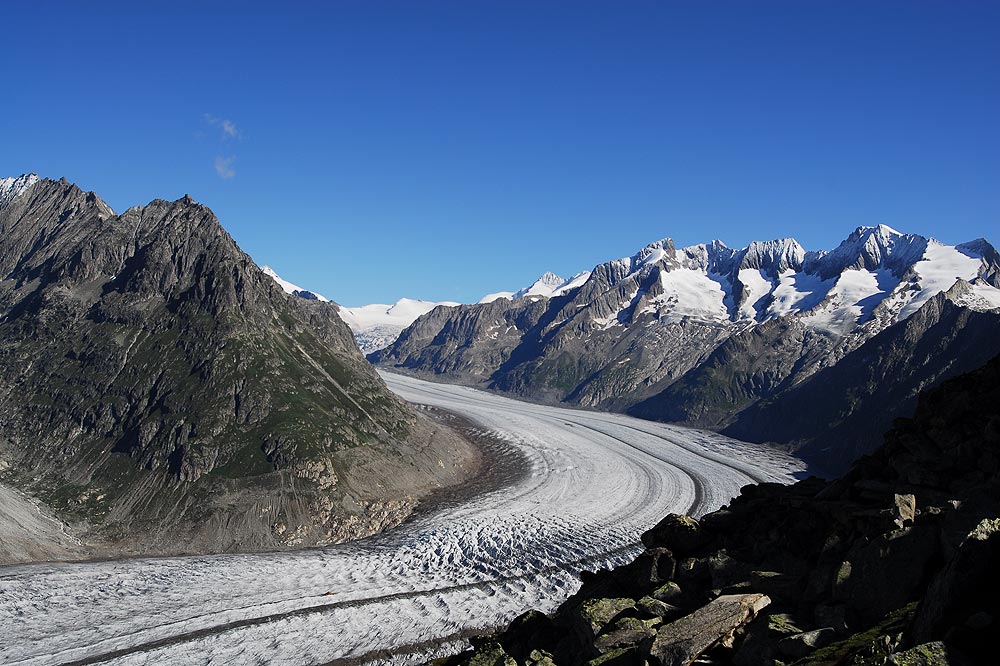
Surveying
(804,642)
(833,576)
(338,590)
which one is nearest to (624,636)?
(804,642)

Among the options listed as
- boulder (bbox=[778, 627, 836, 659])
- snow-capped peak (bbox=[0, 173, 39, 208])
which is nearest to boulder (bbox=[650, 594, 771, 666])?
boulder (bbox=[778, 627, 836, 659])

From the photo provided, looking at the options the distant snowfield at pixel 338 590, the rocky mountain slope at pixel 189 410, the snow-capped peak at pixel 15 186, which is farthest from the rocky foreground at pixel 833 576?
the snow-capped peak at pixel 15 186

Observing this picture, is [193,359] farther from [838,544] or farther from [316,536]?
[838,544]

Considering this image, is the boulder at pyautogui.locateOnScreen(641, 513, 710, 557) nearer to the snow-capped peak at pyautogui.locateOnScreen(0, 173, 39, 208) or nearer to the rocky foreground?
the rocky foreground

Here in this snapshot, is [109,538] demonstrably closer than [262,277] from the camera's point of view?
Yes

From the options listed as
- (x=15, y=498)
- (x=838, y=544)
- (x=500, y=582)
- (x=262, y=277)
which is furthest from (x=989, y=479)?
(x=262, y=277)

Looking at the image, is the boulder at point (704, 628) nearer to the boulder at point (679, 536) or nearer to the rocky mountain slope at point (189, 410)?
the boulder at point (679, 536)
